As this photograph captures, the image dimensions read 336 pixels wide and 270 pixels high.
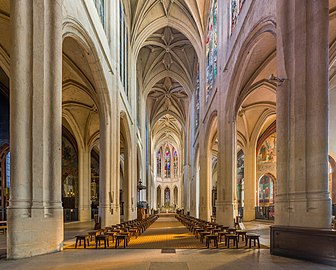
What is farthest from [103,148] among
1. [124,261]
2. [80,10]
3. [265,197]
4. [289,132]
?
[265,197]

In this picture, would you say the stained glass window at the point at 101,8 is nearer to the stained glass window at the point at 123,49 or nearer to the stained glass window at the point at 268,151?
the stained glass window at the point at 123,49

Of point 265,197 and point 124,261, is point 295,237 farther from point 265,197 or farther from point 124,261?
point 265,197

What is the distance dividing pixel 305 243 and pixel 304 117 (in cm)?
310

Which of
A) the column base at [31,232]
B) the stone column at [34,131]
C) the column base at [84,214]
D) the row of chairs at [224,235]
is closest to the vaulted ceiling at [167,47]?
the column base at [84,214]

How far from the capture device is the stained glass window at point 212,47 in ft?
66.9

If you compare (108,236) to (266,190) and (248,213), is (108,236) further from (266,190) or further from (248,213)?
(266,190)

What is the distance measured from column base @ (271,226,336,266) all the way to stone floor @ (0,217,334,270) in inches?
8.9

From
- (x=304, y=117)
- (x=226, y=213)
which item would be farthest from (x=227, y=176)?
(x=304, y=117)

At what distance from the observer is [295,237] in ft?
24.1

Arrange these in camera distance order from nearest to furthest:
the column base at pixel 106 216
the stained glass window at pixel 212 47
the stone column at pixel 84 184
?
the column base at pixel 106 216, the stained glass window at pixel 212 47, the stone column at pixel 84 184

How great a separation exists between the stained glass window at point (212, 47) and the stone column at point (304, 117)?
12.3m

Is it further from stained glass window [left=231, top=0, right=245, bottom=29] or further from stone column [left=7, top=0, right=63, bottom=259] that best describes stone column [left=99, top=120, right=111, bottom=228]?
stained glass window [left=231, top=0, right=245, bottom=29]

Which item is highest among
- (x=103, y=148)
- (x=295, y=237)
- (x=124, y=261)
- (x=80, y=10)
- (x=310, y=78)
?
(x=80, y=10)

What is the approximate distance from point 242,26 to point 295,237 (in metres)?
8.71
